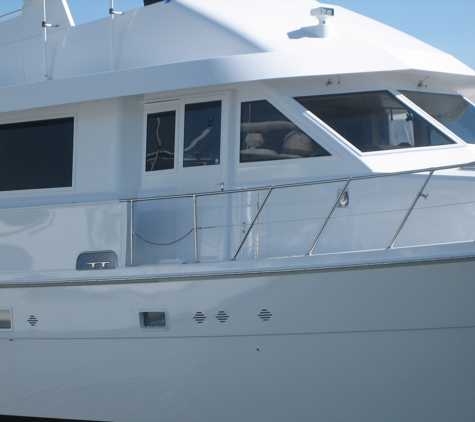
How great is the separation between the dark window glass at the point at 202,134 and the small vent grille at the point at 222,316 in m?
1.28

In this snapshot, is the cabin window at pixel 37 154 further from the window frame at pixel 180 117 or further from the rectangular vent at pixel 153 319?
the rectangular vent at pixel 153 319

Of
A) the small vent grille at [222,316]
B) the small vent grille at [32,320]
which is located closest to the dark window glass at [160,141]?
the small vent grille at [222,316]

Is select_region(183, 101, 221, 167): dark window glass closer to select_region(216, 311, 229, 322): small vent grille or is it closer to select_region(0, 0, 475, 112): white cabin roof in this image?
select_region(0, 0, 475, 112): white cabin roof

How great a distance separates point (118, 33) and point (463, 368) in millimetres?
4090

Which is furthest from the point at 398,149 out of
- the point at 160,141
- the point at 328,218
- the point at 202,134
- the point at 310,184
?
the point at 160,141

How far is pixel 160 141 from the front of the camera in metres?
5.59

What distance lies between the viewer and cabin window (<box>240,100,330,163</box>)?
201 inches

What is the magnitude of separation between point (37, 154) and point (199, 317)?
2334 mm

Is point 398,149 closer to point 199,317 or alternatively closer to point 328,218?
point 328,218

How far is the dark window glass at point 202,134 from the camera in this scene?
211 inches

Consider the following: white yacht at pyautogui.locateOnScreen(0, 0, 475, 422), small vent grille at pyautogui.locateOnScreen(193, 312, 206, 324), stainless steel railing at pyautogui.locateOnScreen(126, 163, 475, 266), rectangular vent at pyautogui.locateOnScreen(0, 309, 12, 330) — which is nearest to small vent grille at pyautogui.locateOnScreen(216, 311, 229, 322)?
white yacht at pyautogui.locateOnScreen(0, 0, 475, 422)

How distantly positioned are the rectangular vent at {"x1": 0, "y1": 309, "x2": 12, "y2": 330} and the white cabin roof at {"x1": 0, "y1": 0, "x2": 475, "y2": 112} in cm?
176

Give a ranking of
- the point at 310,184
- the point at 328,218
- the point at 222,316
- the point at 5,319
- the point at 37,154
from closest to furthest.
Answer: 1. the point at 328,218
2. the point at 310,184
3. the point at 222,316
4. the point at 5,319
5. the point at 37,154

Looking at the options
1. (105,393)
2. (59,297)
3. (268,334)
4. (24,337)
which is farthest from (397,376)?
(24,337)
